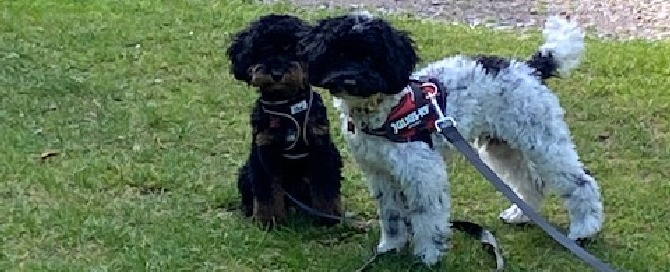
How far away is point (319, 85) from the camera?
4.73 m

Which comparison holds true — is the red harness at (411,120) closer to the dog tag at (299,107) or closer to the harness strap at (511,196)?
the harness strap at (511,196)

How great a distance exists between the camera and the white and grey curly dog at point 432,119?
15.4ft

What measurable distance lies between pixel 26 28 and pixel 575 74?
426cm

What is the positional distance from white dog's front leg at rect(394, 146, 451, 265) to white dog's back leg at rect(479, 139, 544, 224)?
0.65 metres

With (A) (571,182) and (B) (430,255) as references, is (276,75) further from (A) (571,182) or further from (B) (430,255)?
(A) (571,182)

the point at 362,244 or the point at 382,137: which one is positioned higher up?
the point at 382,137

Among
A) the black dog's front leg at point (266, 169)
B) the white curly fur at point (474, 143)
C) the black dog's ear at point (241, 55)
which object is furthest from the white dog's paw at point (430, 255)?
the black dog's ear at point (241, 55)

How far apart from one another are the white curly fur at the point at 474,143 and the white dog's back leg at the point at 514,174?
1cm

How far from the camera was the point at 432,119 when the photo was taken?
4.98 metres

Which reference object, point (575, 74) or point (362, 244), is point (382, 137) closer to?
point (362, 244)

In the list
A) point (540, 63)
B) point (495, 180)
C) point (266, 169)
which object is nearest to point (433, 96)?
point (540, 63)

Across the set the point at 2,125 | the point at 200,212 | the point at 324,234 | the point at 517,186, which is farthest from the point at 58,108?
the point at 517,186

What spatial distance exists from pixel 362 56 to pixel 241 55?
32.4 inches

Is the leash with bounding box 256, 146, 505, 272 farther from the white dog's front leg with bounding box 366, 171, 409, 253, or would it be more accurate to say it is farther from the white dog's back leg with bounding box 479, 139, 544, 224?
the white dog's back leg with bounding box 479, 139, 544, 224
